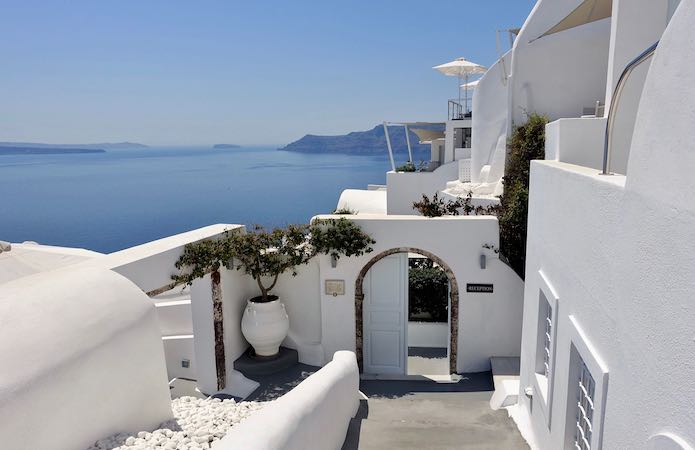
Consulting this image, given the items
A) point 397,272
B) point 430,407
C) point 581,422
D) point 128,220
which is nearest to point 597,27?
point 397,272

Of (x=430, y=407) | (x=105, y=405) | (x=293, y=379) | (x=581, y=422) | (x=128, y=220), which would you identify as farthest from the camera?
(x=128, y=220)

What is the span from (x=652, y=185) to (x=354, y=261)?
23.2 feet

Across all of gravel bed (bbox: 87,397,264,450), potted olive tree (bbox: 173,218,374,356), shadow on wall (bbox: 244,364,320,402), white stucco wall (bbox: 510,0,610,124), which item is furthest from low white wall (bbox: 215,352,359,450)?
white stucco wall (bbox: 510,0,610,124)

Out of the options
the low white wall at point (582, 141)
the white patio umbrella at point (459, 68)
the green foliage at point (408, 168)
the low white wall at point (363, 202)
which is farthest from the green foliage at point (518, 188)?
the white patio umbrella at point (459, 68)

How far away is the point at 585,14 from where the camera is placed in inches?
443

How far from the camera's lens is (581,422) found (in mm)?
4359

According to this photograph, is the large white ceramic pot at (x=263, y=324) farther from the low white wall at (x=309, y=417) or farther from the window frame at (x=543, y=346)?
the window frame at (x=543, y=346)

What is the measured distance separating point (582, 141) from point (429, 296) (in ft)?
24.0

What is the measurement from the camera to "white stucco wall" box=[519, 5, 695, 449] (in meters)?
2.15

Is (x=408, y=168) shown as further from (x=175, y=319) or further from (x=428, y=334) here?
(x=175, y=319)

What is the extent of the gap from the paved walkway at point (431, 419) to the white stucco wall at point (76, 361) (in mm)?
3029

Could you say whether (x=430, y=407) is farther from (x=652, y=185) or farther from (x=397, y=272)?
(x=652, y=185)

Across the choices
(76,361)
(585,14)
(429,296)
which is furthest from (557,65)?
(76,361)

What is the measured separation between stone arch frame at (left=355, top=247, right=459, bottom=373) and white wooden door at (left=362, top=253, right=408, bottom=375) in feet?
0.72
